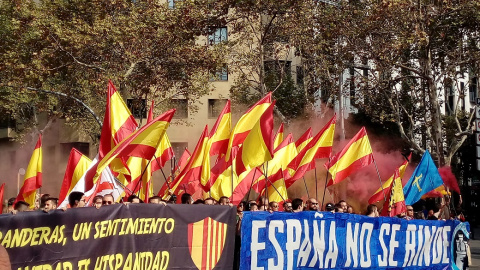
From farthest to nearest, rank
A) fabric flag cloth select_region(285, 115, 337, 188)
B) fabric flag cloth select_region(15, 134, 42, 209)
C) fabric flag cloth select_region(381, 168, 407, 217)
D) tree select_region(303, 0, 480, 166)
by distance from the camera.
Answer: tree select_region(303, 0, 480, 166)
fabric flag cloth select_region(285, 115, 337, 188)
fabric flag cloth select_region(381, 168, 407, 217)
fabric flag cloth select_region(15, 134, 42, 209)

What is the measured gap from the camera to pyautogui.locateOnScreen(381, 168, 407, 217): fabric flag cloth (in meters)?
13.9

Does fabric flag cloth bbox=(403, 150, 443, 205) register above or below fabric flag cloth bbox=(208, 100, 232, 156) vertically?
below

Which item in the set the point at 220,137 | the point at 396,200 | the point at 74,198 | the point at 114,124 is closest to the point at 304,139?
the point at 396,200

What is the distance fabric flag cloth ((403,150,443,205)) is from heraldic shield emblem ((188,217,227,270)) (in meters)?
5.50

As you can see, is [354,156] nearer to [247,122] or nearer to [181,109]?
[247,122]

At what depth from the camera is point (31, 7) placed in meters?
30.3

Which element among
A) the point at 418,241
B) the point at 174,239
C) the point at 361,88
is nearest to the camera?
the point at 174,239

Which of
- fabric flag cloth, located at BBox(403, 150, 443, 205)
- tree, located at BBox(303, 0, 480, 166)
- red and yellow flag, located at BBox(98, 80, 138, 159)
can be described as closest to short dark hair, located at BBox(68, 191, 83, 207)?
red and yellow flag, located at BBox(98, 80, 138, 159)

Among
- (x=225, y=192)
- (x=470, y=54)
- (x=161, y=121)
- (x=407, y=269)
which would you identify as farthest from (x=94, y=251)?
(x=470, y=54)

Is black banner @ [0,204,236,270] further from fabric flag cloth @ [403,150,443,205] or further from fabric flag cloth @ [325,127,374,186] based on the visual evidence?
fabric flag cloth @ [403,150,443,205]

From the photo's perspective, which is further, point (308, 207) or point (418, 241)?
point (418, 241)

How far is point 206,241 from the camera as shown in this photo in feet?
32.1

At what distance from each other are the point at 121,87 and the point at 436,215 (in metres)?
13.6

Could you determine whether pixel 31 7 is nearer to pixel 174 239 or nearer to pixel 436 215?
pixel 436 215
